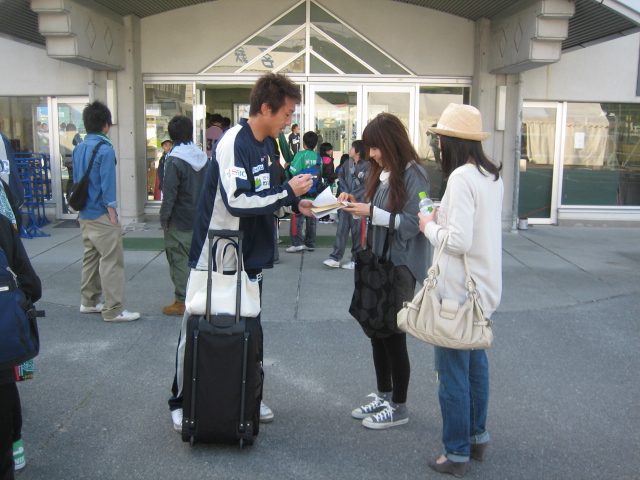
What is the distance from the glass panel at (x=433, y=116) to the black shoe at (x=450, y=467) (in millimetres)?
8514

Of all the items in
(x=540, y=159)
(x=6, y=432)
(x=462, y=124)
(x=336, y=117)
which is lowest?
→ (x=6, y=432)

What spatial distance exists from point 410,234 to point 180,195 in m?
3.10

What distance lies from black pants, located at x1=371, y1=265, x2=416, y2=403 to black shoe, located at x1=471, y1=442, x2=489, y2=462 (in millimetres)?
524

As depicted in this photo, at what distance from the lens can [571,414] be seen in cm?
407

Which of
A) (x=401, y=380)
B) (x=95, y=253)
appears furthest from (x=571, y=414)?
(x=95, y=253)

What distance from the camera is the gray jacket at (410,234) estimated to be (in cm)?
357

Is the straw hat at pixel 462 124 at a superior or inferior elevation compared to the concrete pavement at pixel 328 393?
superior

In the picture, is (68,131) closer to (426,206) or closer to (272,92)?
(272,92)

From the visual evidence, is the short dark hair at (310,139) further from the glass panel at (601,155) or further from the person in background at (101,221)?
the glass panel at (601,155)

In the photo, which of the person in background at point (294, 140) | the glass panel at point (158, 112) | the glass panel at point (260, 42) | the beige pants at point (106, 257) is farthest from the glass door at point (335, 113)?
the beige pants at point (106, 257)

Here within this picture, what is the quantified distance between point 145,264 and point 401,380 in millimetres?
5452

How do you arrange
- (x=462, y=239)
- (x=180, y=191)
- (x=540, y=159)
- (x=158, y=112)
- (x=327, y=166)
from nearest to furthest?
(x=462, y=239), (x=180, y=191), (x=327, y=166), (x=158, y=112), (x=540, y=159)

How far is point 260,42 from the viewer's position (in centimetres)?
1122

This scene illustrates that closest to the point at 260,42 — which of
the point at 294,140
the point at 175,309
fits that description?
the point at 294,140
